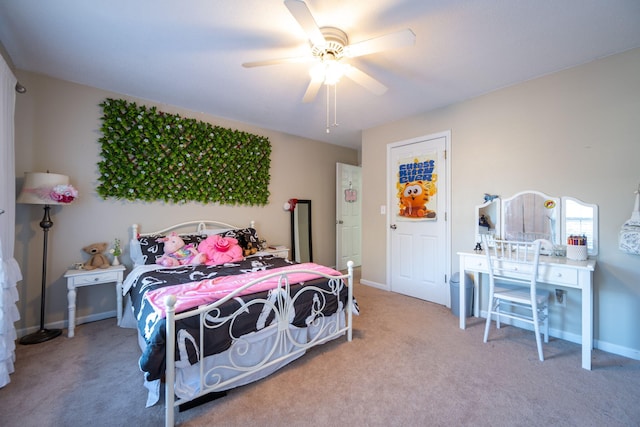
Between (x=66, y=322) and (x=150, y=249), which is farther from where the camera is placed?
(x=150, y=249)

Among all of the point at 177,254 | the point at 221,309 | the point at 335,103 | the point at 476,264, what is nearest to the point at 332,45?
the point at 335,103

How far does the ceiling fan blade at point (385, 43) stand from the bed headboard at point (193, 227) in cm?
273

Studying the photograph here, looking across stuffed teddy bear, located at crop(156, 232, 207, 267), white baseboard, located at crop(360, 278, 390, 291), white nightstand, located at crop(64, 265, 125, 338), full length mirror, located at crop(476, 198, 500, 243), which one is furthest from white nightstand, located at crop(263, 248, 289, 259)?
full length mirror, located at crop(476, 198, 500, 243)

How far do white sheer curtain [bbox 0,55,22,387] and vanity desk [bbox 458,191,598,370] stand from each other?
146 inches

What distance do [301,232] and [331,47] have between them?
316cm

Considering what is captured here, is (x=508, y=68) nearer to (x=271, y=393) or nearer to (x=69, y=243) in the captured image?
(x=271, y=393)

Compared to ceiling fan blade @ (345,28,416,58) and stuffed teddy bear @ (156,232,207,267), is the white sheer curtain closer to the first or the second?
stuffed teddy bear @ (156,232,207,267)

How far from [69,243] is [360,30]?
3.41 metres

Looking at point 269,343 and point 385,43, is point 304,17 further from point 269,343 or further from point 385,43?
point 269,343

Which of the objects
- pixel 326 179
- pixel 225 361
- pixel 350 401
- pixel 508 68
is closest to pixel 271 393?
pixel 225 361

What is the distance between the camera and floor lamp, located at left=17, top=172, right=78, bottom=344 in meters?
2.40

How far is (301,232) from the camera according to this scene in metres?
4.70

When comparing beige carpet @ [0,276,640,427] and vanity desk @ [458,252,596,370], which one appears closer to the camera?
beige carpet @ [0,276,640,427]

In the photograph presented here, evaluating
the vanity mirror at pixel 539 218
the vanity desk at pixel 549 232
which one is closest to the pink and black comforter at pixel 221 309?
the vanity desk at pixel 549 232
